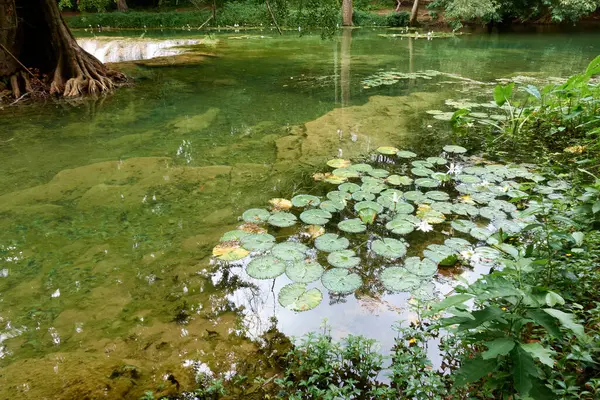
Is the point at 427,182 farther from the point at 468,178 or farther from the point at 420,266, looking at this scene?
the point at 420,266

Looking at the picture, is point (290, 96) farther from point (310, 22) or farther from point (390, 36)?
point (390, 36)

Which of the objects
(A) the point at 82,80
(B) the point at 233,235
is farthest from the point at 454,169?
(A) the point at 82,80

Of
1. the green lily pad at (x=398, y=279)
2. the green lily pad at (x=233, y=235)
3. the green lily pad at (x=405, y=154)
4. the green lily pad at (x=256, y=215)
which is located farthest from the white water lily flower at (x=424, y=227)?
the green lily pad at (x=405, y=154)

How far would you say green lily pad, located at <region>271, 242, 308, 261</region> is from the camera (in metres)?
2.85

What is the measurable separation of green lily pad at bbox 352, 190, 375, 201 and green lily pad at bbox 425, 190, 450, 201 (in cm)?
54

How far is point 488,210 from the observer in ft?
10.9

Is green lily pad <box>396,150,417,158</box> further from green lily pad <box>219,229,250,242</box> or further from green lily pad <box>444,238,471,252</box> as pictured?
green lily pad <box>219,229,250,242</box>

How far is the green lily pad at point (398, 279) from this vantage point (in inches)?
101

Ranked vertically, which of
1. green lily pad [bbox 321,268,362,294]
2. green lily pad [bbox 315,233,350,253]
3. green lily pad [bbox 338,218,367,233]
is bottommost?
green lily pad [bbox 321,268,362,294]

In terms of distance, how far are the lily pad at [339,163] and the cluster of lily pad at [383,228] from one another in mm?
122

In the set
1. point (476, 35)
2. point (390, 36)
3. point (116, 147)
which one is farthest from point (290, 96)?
point (476, 35)

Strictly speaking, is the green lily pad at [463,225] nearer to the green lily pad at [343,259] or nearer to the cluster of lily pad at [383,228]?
the cluster of lily pad at [383,228]

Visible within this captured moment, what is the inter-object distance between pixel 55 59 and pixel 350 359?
29.7 feet

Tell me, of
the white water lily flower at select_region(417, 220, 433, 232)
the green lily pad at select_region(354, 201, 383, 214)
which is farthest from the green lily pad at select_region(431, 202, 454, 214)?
the green lily pad at select_region(354, 201, 383, 214)
